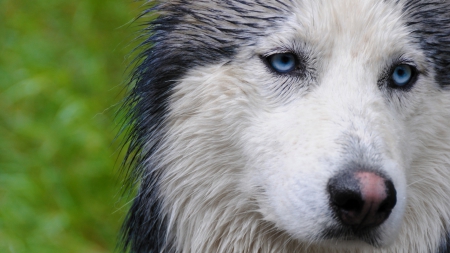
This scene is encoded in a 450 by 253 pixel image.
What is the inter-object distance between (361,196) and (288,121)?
17.9 inches

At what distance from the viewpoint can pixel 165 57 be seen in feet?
9.21

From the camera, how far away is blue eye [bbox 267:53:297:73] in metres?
2.64

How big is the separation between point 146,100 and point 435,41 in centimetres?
132

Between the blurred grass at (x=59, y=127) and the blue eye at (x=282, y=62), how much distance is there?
1.66 metres

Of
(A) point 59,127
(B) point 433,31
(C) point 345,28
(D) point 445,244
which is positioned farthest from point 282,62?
(A) point 59,127

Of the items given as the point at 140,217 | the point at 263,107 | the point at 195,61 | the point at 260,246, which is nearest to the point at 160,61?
the point at 195,61

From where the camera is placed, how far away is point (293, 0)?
2664 millimetres

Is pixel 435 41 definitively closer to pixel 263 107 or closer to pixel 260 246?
pixel 263 107

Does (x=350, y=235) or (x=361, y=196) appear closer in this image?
(x=361, y=196)

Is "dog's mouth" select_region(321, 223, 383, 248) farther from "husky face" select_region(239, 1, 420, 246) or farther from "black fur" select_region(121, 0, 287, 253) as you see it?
"black fur" select_region(121, 0, 287, 253)

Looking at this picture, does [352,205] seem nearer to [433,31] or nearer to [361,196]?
[361,196]

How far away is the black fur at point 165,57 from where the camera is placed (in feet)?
8.87

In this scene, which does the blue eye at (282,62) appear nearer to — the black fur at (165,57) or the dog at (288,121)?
the dog at (288,121)

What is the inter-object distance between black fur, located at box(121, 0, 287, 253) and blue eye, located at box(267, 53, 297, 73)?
116mm
